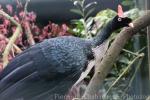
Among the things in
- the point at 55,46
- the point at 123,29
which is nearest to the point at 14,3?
the point at 55,46

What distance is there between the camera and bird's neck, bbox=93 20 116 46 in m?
1.15

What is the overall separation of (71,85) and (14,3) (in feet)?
0.77

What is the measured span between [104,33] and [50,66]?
15cm

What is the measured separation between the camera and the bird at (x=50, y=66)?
1.10m

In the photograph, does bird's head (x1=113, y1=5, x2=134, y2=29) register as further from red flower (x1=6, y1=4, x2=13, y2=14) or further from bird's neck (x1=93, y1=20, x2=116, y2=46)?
red flower (x1=6, y1=4, x2=13, y2=14)

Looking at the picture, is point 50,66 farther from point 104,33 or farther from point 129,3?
point 129,3

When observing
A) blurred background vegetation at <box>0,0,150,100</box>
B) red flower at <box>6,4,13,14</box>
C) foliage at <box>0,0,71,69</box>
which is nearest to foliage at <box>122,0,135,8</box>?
blurred background vegetation at <box>0,0,150,100</box>

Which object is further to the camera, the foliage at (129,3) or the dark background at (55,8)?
the foliage at (129,3)

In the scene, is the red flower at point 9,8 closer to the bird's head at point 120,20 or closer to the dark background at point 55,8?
the dark background at point 55,8

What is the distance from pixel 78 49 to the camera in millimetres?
1155

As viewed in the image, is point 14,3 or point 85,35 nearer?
point 14,3

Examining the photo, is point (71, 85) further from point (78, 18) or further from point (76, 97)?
point (78, 18)

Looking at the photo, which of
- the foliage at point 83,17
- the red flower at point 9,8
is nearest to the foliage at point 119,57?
the foliage at point 83,17

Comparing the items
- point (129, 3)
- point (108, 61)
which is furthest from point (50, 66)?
point (129, 3)
